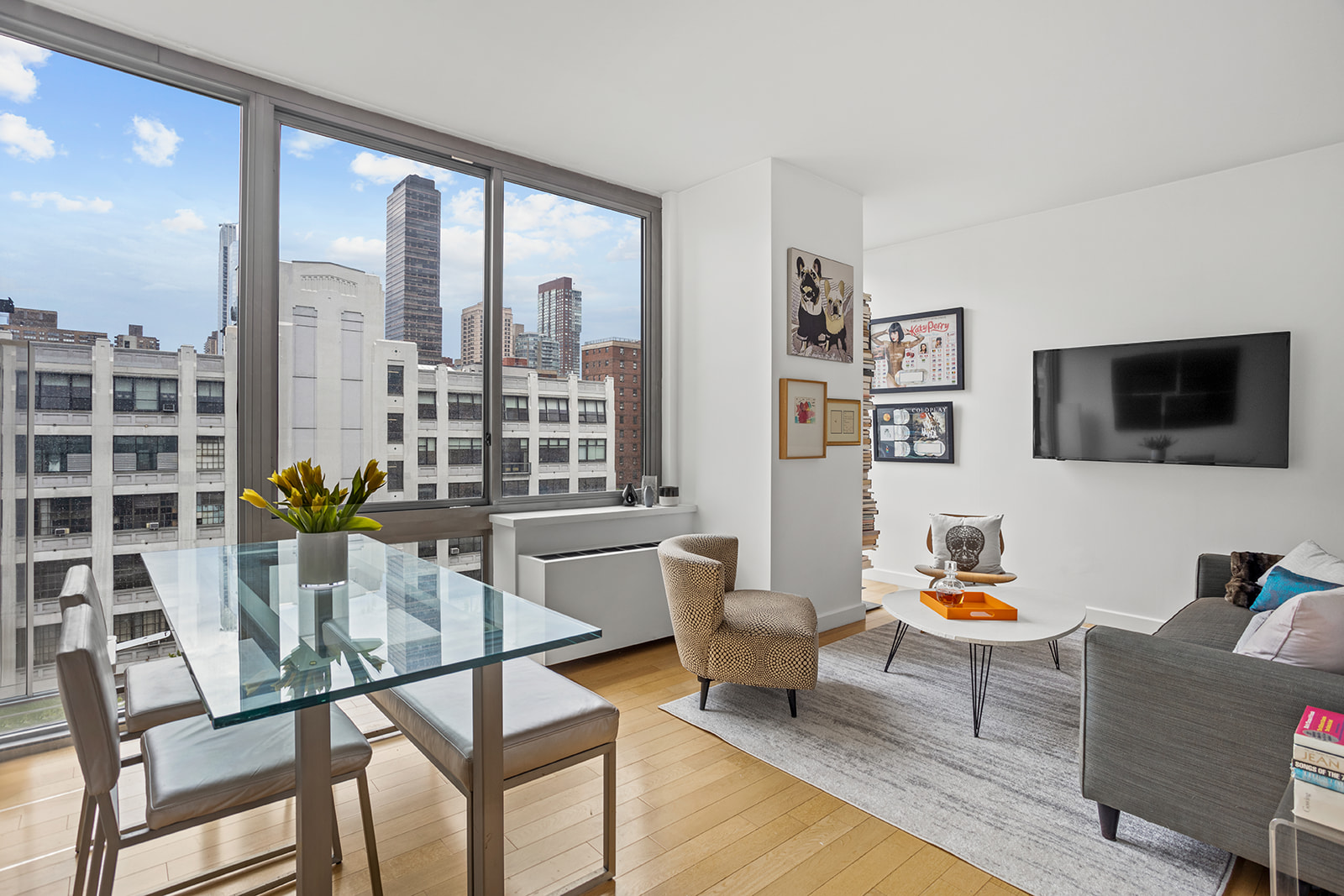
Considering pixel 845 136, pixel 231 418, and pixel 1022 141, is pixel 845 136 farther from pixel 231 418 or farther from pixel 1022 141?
pixel 231 418

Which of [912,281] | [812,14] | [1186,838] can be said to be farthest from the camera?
[912,281]

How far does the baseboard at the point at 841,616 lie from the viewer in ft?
13.6

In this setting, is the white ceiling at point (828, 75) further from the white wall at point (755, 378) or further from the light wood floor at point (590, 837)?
the light wood floor at point (590, 837)

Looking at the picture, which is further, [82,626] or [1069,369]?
[1069,369]

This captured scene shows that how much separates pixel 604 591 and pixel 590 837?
160cm

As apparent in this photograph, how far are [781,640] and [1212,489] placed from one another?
9.73 feet

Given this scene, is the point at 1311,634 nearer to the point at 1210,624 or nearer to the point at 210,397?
the point at 1210,624

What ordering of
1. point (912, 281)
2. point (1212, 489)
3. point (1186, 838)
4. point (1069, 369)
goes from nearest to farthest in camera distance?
point (1186, 838), point (1212, 489), point (1069, 369), point (912, 281)

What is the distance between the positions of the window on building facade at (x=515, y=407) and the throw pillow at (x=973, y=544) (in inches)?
105

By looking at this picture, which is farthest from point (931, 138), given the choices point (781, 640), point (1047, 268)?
point (781, 640)

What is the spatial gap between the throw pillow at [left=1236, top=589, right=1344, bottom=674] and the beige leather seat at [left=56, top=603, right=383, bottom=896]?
8.00 ft

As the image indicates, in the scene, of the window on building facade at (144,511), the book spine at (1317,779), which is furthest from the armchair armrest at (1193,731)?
the window on building facade at (144,511)

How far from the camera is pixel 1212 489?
3883mm

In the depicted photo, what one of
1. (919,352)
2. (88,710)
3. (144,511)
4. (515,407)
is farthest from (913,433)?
(88,710)
